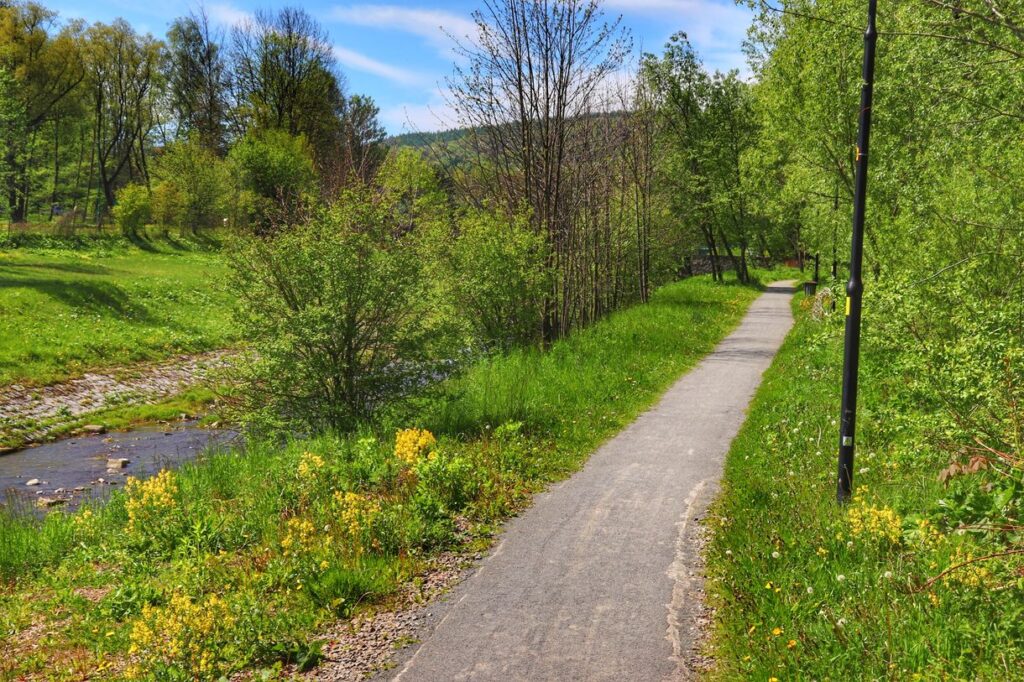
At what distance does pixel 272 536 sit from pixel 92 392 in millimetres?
16147

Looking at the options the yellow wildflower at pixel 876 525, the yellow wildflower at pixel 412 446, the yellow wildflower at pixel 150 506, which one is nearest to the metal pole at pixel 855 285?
the yellow wildflower at pixel 876 525

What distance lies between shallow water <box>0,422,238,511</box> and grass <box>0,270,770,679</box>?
11.7ft

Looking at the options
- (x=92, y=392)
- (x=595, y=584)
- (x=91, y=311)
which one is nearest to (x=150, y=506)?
(x=595, y=584)

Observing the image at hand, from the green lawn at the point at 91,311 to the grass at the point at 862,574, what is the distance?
13.8 m

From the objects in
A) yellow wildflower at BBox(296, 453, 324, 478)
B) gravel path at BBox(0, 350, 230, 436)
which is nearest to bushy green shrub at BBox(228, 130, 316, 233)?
gravel path at BBox(0, 350, 230, 436)

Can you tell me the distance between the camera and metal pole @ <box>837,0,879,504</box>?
6105 mm

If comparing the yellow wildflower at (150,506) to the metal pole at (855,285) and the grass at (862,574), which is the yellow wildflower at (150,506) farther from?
the metal pole at (855,285)

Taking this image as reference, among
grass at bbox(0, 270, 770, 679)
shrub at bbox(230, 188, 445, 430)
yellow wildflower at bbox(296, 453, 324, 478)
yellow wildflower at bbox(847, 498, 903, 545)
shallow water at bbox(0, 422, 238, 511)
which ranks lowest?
shallow water at bbox(0, 422, 238, 511)

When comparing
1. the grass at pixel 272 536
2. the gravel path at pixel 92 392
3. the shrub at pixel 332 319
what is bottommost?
the gravel path at pixel 92 392

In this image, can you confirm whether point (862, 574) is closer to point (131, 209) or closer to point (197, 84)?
point (131, 209)

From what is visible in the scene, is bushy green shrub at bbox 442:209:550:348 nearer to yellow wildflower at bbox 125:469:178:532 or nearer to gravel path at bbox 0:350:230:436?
gravel path at bbox 0:350:230:436

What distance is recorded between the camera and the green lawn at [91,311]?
68.0 feet

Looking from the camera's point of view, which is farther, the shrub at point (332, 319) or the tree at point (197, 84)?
the tree at point (197, 84)

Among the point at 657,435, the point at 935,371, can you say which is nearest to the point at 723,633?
the point at 935,371
